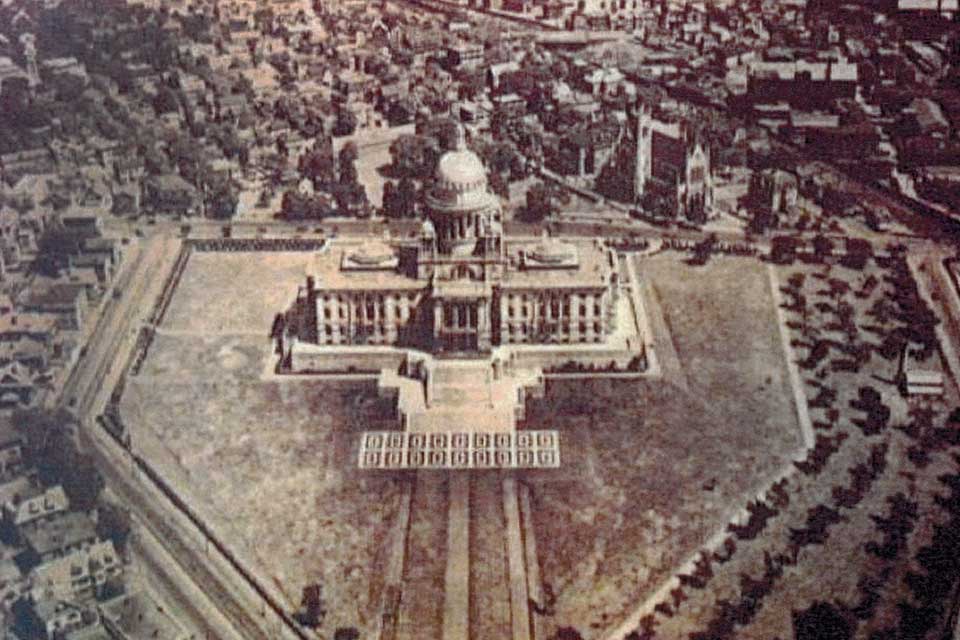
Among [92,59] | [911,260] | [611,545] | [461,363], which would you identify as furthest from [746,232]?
[92,59]

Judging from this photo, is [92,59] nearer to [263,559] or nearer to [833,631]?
[263,559]

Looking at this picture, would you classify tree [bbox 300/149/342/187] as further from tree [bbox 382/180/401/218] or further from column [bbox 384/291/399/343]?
column [bbox 384/291/399/343]

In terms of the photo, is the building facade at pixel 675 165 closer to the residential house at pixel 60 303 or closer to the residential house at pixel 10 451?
the residential house at pixel 60 303

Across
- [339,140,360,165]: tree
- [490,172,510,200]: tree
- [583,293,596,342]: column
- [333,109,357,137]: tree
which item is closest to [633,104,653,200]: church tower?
[490,172,510,200]: tree

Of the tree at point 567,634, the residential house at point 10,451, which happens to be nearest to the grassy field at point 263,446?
the residential house at point 10,451

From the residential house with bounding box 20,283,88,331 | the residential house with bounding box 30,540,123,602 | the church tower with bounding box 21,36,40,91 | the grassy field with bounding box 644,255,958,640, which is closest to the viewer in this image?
the residential house with bounding box 30,540,123,602

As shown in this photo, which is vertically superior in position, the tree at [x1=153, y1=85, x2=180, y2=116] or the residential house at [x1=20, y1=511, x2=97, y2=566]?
the tree at [x1=153, y1=85, x2=180, y2=116]
